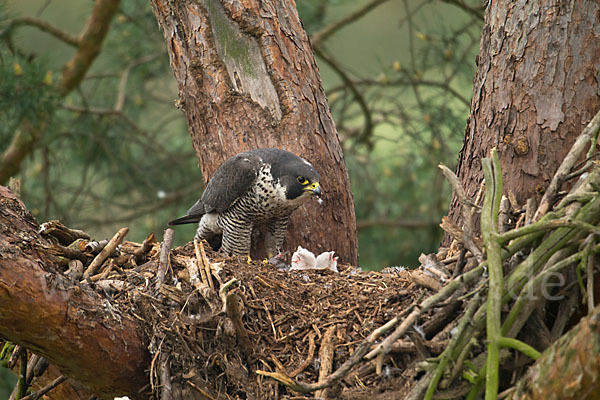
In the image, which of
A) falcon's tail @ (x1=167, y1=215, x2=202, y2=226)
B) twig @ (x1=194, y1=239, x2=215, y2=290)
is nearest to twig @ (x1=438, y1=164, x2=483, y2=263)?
twig @ (x1=194, y1=239, x2=215, y2=290)

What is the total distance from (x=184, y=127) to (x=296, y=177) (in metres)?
3.33

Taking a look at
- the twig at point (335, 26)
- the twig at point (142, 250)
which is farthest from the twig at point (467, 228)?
the twig at point (335, 26)

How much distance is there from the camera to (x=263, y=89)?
3211mm

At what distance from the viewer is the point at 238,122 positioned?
3262 millimetres

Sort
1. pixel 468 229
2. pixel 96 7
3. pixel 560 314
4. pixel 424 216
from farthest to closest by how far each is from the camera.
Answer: pixel 424 216 → pixel 96 7 → pixel 468 229 → pixel 560 314

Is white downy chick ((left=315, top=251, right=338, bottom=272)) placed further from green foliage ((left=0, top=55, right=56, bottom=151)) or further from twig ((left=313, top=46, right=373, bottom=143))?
twig ((left=313, top=46, right=373, bottom=143))

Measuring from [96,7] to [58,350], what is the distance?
10.8ft

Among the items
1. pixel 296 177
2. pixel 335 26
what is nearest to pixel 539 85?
pixel 296 177

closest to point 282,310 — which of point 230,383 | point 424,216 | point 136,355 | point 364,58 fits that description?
point 230,383

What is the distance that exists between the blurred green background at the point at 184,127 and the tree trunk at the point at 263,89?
1344mm

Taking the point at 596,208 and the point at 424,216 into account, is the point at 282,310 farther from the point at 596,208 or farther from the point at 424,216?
the point at 424,216

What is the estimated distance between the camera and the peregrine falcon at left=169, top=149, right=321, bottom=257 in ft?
10.0

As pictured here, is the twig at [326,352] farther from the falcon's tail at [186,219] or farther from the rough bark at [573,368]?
the falcon's tail at [186,219]

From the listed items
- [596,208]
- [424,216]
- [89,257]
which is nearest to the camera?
[596,208]
